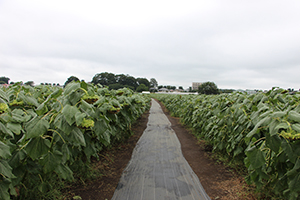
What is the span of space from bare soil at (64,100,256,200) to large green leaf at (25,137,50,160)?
A: 138 centimetres

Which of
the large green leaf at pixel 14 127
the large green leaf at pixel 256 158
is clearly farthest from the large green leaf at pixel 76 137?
the large green leaf at pixel 256 158

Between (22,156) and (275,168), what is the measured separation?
2.64 m

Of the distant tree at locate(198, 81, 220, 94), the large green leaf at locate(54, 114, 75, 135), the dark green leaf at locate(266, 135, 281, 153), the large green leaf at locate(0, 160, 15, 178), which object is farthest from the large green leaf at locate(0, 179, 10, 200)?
the distant tree at locate(198, 81, 220, 94)

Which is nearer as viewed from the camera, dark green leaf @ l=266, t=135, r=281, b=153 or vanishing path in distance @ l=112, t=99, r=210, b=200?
dark green leaf @ l=266, t=135, r=281, b=153

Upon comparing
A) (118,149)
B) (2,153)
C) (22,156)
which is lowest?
(118,149)

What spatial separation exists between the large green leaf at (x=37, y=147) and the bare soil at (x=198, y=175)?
1.38 metres

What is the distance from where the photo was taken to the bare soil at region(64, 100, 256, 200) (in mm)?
2445

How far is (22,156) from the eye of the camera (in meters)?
1.47

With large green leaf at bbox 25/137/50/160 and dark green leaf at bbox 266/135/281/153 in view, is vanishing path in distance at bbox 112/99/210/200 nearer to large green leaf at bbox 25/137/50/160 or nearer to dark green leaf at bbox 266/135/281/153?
dark green leaf at bbox 266/135/281/153

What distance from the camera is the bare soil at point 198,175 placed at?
8.02ft

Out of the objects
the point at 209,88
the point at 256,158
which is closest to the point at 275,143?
the point at 256,158

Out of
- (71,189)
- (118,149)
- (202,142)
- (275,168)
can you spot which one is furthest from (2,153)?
(202,142)

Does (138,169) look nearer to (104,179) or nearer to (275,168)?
(104,179)

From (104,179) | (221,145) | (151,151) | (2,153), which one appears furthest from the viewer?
(151,151)
